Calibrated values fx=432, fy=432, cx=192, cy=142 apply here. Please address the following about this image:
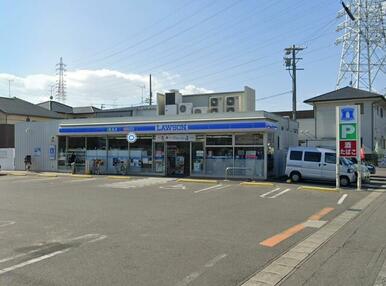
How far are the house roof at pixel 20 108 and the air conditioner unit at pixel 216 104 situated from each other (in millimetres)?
28970

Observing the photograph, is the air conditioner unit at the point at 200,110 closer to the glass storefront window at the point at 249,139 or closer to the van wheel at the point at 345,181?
the glass storefront window at the point at 249,139

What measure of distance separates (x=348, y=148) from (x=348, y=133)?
0.71 metres

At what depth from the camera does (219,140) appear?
2559 centimetres

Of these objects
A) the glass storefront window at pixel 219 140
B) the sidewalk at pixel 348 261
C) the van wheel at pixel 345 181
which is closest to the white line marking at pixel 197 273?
the sidewalk at pixel 348 261

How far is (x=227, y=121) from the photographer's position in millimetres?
24547

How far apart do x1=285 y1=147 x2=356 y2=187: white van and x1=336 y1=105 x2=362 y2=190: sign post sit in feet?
5.86

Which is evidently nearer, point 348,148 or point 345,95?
point 348,148

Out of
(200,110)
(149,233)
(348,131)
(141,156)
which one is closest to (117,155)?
(141,156)

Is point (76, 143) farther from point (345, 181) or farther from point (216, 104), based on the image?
point (345, 181)

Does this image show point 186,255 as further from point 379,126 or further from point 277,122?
point 379,126

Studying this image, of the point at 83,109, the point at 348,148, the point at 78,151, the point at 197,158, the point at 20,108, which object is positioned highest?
the point at 83,109

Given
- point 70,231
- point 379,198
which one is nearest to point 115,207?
point 70,231

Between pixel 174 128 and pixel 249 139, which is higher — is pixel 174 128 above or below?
above

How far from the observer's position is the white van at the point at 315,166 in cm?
2191
